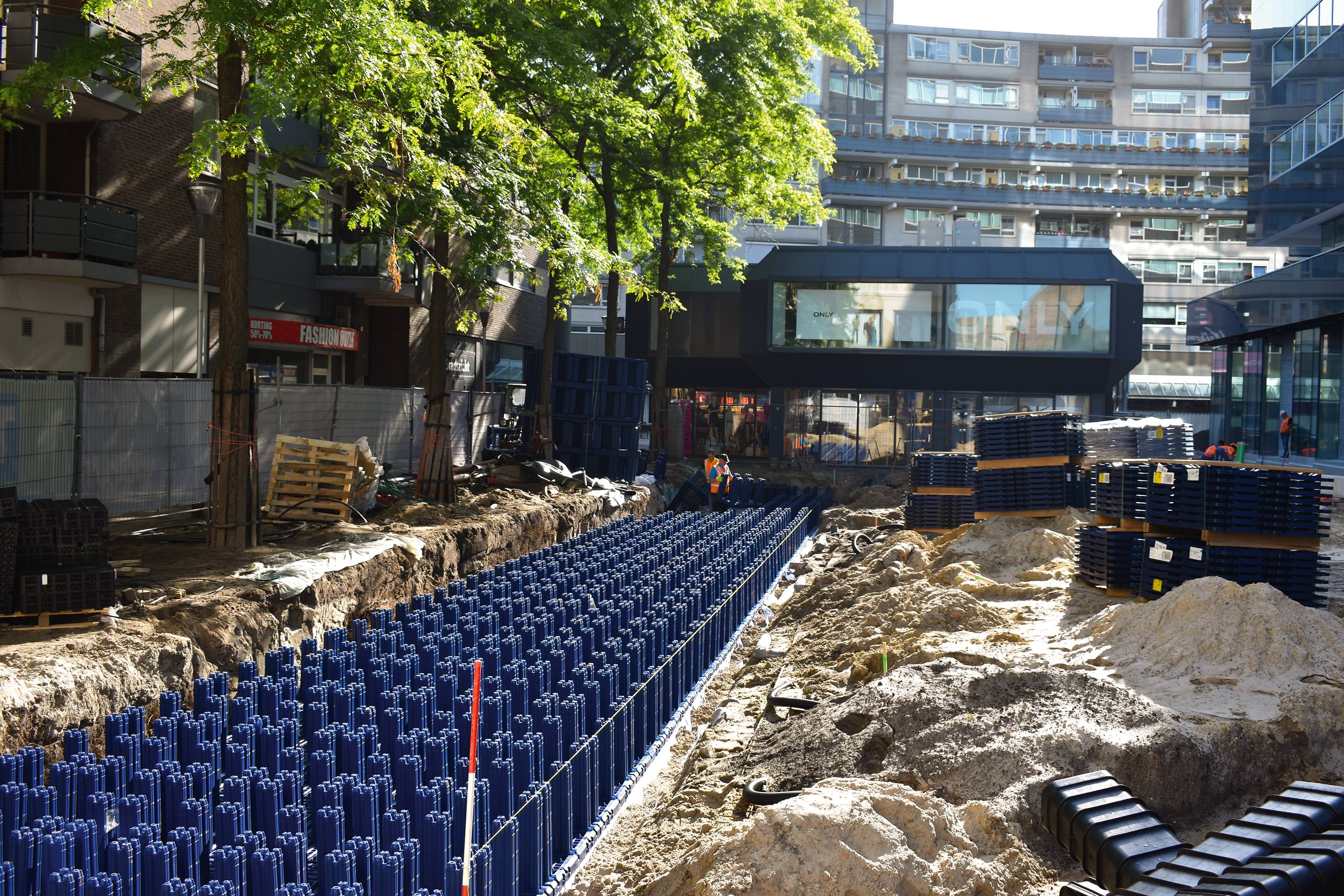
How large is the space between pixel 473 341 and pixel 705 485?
471 inches

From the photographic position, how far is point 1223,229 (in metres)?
67.1

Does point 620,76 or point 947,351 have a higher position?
point 620,76

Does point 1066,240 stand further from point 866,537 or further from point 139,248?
point 139,248

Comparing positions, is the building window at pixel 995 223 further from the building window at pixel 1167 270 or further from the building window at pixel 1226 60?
the building window at pixel 1226 60

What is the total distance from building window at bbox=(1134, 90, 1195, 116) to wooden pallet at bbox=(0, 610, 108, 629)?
7197cm

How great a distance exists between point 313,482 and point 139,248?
30.3 feet

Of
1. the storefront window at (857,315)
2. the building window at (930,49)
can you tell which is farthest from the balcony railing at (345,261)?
the building window at (930,49)

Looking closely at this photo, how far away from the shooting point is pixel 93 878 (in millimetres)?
5176

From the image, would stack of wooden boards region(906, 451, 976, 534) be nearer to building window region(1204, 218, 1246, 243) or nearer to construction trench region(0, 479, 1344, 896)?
construction trench region(0, 479, 1344, 896)

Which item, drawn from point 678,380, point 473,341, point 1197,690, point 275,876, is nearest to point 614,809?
point 275,876

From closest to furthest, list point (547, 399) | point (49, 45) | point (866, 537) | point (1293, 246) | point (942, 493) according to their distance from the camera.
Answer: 1. point (49, 45)
2. point (866, 537)
3. point (942, 493)
4. point (547, 399)
5. point (1293, 246)

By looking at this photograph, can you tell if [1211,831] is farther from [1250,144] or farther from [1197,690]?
[1250,144]

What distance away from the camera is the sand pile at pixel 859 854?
6.11m

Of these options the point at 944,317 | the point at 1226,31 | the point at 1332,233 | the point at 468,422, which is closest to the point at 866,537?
the point at 468,422
